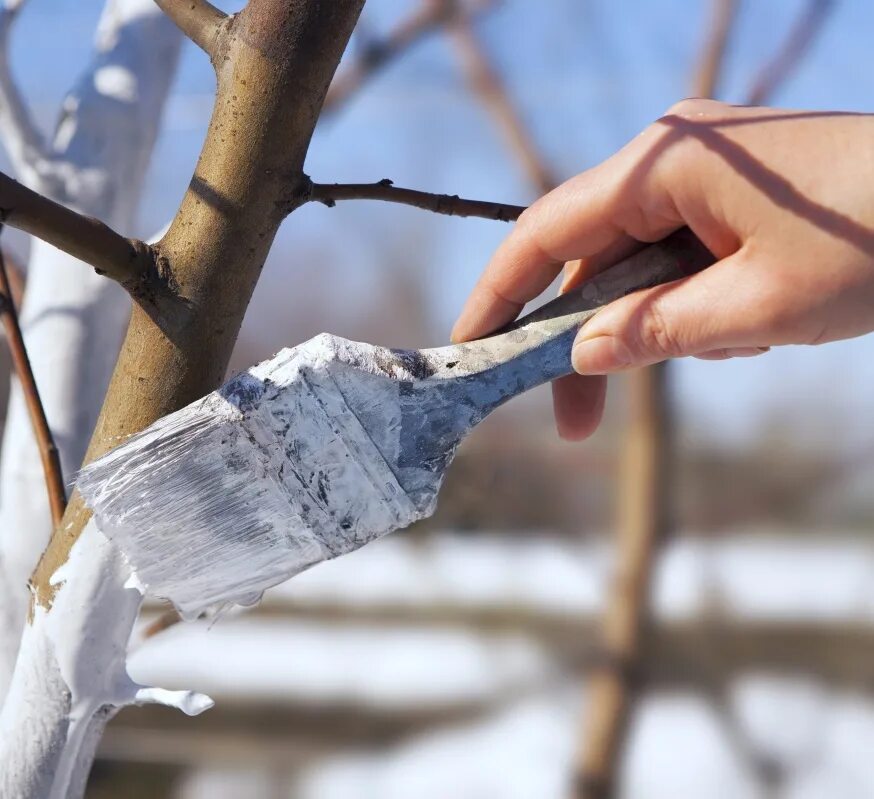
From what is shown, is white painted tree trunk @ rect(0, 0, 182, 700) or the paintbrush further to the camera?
white painted tree trunk @ rect(0, 0, 182, 700)

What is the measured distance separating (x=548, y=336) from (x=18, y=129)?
37 cm

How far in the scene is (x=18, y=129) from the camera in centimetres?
50

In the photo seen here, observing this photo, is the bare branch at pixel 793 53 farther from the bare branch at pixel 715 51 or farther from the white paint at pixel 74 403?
the white paint at pixel 74 403

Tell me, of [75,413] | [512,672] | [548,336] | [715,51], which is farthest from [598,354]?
[512,672]

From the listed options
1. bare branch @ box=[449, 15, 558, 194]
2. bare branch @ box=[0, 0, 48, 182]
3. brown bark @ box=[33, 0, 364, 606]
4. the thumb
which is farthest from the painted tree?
bare branch @ box=[449, 15, 558, 194]

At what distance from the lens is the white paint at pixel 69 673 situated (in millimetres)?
282

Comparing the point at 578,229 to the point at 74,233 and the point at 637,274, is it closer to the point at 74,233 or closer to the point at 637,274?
the point at 637,274

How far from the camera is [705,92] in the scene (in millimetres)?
1062

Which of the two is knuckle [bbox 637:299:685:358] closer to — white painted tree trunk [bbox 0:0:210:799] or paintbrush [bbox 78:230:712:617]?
paintbrush [bbox 78:230:712:617]

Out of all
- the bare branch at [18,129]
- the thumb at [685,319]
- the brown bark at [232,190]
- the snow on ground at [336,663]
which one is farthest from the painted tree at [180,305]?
the snow on ground at [336,663]

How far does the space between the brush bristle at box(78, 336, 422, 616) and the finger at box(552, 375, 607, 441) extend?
13cm

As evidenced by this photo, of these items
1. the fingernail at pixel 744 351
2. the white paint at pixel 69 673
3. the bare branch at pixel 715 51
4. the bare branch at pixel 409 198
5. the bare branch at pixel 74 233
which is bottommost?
the white paint at pixel 69 673

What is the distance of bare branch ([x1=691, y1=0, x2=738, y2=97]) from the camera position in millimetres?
1063

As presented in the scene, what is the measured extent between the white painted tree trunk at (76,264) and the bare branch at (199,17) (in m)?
0.19
